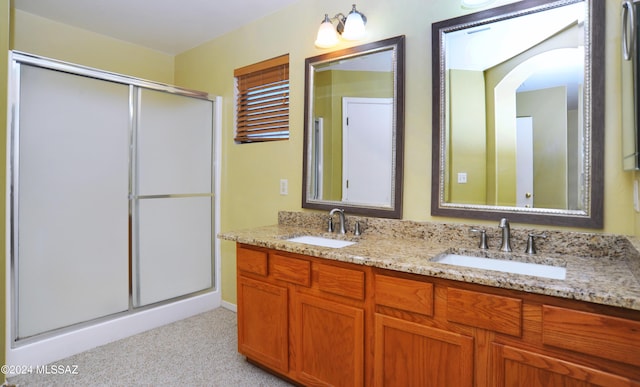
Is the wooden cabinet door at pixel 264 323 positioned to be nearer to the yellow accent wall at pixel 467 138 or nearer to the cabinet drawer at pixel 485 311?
the cabinet drawer at pixel 485 311

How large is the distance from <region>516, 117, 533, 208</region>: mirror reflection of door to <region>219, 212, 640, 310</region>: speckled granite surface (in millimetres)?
143

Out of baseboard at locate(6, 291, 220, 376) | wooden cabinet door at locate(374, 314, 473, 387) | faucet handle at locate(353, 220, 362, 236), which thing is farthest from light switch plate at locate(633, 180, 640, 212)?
baseboard at locate(6, 291, 220, 376)

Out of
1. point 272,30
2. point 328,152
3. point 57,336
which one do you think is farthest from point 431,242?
A: point 57,336

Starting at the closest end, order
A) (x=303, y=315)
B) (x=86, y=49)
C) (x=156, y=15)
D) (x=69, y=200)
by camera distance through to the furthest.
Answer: (x=303, y=315) < (x=69, y=200) < (x=156, y=15) < (x=86, y=49)

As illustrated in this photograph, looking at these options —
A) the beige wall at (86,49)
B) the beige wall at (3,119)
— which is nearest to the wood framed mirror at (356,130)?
the beige wall at (3,119)

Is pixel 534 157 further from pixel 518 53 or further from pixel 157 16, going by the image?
pixel 157 16

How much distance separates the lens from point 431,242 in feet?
5.92

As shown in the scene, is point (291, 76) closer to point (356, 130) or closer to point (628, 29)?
point (356, 130)

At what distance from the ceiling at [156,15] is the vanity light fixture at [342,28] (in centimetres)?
51

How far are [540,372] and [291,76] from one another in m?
2.20

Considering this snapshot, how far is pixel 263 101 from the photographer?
8.94 feet

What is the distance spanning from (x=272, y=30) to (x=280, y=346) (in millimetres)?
2234

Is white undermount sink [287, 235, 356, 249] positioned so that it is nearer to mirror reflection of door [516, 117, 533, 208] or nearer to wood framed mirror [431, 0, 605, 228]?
wood framed mirror [431, 0, 605, 228]

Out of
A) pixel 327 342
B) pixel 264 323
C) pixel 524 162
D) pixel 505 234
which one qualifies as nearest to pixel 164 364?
pixel 264 323
